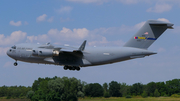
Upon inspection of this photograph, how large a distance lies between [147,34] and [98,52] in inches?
173

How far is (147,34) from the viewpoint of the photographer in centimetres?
2200

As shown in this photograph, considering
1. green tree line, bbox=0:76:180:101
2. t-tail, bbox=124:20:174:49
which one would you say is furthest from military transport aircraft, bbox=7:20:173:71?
green tree line, bbox=0:76:180:101

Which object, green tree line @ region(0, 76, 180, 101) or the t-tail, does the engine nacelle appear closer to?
the t-tail

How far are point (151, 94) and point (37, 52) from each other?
3977 cm

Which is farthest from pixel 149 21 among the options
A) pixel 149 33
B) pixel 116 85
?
pixel 116 85

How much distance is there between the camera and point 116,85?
72062 millimetres

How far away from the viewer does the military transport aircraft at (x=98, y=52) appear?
2150 cm

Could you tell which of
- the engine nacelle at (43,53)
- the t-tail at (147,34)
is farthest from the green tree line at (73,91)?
the engine nacelle at (43,53)

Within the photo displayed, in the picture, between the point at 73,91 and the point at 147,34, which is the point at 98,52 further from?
the point at 73,91

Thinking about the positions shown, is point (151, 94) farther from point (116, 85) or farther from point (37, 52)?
point (37, 52)

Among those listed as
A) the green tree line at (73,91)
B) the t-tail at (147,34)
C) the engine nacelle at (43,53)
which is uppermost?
the t-tail at (147,34)

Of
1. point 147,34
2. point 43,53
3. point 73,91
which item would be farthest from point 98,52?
point 73,91

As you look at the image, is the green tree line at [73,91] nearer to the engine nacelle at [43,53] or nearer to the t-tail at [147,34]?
the t-tail at [147,34]

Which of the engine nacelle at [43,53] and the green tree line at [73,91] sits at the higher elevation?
the engine nacelle at [43,53]
